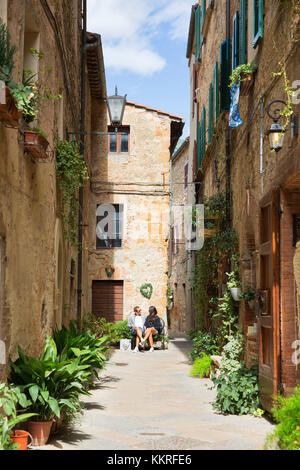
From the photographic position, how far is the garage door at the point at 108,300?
1778 centimetres

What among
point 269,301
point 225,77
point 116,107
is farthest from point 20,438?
point 225,77

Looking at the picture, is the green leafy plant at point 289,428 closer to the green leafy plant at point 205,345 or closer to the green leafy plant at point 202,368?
the green leafy plant at point 202,368

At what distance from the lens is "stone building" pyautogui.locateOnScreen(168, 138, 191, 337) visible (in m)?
23.5

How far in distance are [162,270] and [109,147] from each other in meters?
4.10

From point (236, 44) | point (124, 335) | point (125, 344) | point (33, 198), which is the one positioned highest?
point (236, 44)

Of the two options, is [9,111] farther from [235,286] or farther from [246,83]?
[235,286]

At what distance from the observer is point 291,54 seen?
18.7 ft

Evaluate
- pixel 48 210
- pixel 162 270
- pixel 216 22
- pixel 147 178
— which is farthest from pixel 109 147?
pixel 48 210

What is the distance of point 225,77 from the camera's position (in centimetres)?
1094

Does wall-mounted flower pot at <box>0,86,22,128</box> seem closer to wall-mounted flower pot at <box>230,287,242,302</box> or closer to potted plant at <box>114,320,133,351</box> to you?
wall-mounted flower pot at <box>230,287,242,302</box>

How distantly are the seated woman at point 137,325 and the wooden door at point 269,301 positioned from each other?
9.16 meters

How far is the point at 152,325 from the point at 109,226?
3447mm

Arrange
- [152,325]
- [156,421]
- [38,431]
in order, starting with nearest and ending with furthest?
1. [38,431]
2. [156,421]
3. [152,325]

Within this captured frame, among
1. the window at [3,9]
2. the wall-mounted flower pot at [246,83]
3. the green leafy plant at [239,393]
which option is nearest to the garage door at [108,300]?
the green leafy plant at [239,393]
